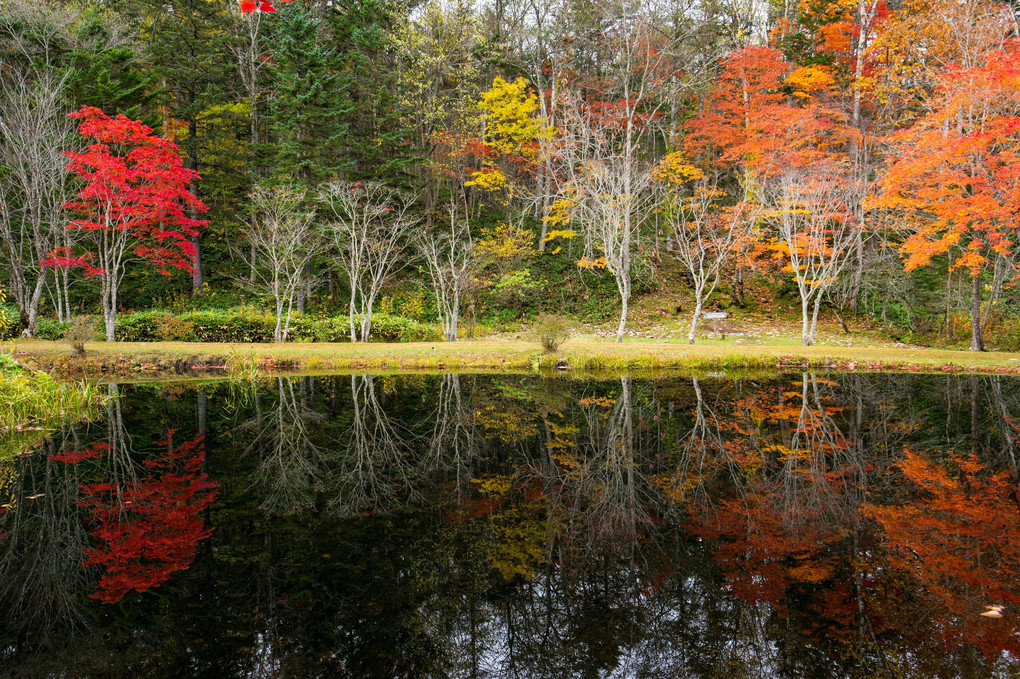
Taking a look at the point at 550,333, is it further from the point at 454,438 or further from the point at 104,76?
the point at 104,76

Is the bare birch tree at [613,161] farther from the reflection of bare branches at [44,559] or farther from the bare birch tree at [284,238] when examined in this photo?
the reflection of bare branches at [44,559]

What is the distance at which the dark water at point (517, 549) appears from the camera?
2980mm

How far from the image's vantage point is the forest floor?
1438cm

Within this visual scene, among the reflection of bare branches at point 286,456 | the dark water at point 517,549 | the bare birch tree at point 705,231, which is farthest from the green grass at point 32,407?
the bare birch tree at point 705,231

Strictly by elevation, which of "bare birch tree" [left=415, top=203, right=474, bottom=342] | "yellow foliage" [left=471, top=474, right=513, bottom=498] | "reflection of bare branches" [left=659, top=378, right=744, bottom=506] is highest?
"bare birch tree" [left=415, top=203, right=474, bottom=342]

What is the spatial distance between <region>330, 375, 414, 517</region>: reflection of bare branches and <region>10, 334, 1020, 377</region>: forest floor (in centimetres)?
613

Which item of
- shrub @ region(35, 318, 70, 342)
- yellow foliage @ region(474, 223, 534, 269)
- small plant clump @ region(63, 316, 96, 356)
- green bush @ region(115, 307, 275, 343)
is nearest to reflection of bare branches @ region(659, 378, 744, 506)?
small plant clump @ region(63, 316, 96, 356)

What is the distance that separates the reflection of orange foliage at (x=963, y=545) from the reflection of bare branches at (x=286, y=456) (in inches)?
208

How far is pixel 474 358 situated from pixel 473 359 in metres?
0.04

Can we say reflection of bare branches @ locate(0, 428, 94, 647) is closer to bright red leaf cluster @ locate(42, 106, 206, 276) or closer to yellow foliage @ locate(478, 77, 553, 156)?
bright red leaf cluster @ locate(42, 106, 206, 276)

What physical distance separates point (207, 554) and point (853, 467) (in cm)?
687

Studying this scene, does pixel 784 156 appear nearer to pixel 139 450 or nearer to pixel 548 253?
pixel 548 253

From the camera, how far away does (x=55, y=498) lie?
543 centimetres

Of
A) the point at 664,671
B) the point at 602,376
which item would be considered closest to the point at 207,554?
the point at 664,671
